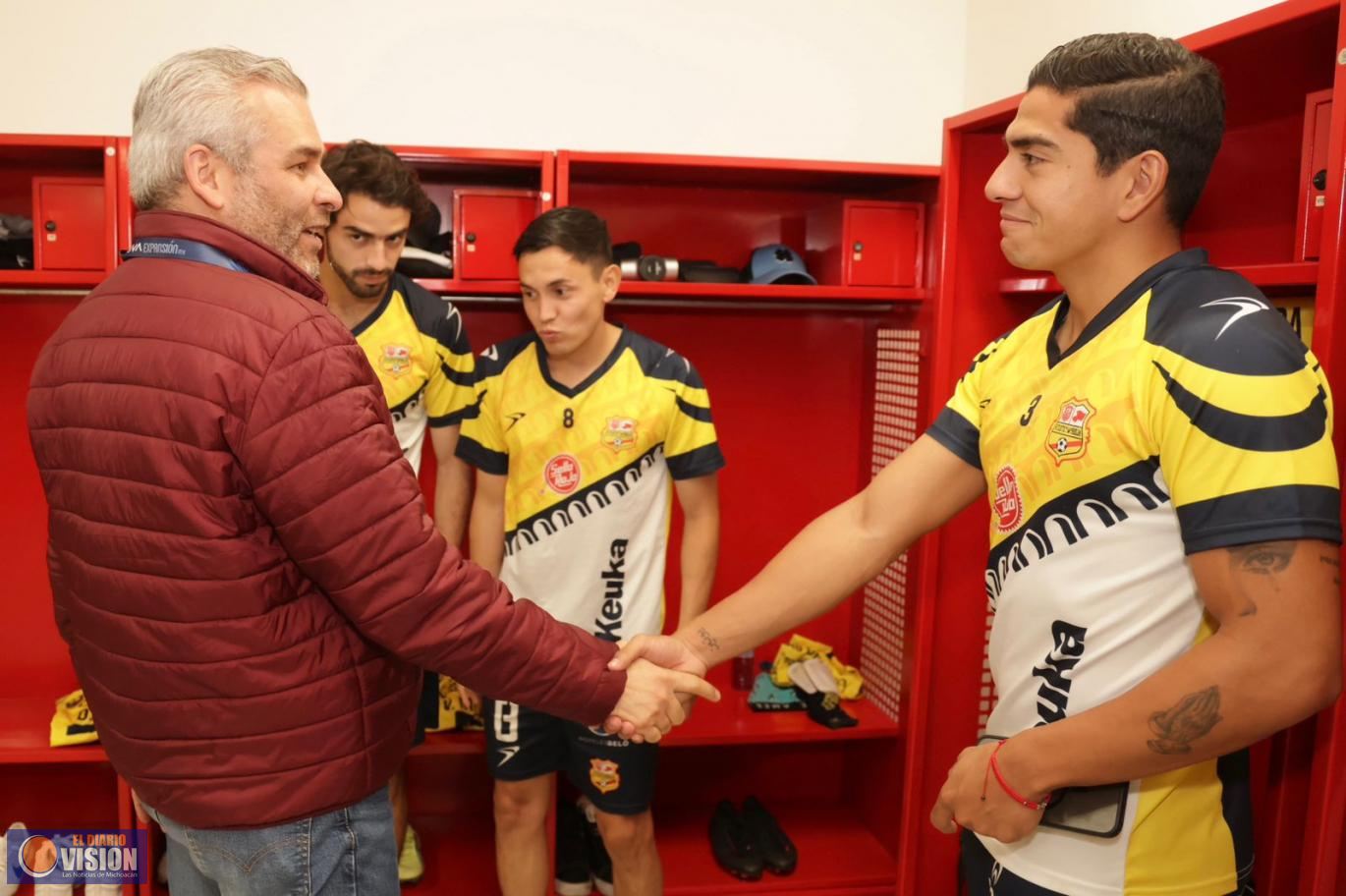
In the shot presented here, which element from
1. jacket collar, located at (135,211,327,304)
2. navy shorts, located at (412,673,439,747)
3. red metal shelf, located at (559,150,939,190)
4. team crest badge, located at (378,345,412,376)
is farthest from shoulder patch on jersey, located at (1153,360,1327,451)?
navy shorts, located at (412,673,439,747)

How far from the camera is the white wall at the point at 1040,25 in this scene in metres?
2.41

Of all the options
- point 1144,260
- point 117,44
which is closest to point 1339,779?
point 1144,260

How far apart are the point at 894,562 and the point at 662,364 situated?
1036mm

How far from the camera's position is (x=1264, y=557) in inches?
45.5

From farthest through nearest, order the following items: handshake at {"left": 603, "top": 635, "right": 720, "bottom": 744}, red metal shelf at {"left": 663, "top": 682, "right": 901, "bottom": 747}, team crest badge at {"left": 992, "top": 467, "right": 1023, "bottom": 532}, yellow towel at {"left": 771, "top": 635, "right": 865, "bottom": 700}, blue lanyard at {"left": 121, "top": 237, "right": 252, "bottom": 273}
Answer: yellow towel at {"left": 771, "top": 635, "right": 865, "bottom": 700}, red metal shelf at {"left": 663, "top": 682, "right": 901, "bottom": 747}, handshake at {"left": 603, "top": 635, "right": 720, "bottom": 744}, team crest badge at {"left": 992, "top": 467, "right": 1023, "bottom": 532}, blue lanyard at {"left": 121, "top": 237, "right": 252, "bottom": 273}

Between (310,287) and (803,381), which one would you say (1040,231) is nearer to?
(310,287)

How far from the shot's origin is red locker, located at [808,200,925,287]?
2965 millimetres

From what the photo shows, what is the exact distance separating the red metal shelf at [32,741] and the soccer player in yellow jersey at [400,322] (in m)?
0.81

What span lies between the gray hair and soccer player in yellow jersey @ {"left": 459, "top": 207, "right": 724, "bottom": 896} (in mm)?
1138

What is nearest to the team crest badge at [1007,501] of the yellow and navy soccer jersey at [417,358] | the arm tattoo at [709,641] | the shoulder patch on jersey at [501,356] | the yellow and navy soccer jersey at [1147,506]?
the yellow and navy soccer jersey at [1147,506]

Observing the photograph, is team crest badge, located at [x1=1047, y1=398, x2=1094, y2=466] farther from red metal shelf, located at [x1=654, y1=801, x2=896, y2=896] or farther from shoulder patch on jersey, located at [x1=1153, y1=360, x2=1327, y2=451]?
red metal shelf, located at [x1=654, y1=801, x2=896, y2=896]

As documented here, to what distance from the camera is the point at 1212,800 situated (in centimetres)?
138

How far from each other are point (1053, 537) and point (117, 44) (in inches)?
119

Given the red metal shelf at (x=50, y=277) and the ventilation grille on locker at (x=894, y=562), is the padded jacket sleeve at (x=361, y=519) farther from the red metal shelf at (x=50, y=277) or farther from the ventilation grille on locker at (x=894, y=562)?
the ventilation grille on locker at (x=894, y=562)
